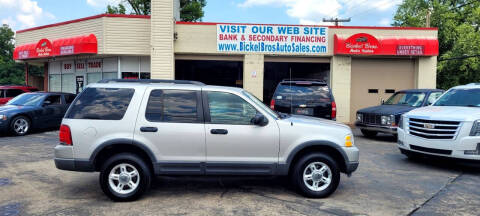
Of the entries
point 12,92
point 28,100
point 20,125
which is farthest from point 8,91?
point 20,125

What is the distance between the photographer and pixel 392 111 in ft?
34.0

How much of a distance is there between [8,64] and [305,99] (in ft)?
198

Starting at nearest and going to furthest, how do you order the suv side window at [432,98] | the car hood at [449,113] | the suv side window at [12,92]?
the car hood at [449,113] → the suv side window at [432,98] → the suv side window at [12,92]

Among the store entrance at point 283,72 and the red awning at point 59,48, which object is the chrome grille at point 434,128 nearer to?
the store entrance at point 283,72

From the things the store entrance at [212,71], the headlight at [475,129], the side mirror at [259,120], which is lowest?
the headlight at [475,129]

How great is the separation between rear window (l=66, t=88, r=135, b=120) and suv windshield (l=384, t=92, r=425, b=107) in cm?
917

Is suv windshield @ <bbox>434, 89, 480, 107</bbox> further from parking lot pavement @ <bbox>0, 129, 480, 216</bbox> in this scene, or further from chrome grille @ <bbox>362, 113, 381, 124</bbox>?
chrome grille @ <bbox>362, 113, 381, 124</bbox>

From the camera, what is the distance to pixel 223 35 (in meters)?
15.8

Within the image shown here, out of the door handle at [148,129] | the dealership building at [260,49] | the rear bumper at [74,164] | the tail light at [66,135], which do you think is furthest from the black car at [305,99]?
the dealership building at [260,49]

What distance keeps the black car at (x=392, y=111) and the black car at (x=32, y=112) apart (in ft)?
34.2

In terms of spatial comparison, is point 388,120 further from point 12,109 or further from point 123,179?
point 12,109

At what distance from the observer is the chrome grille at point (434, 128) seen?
6699 mm

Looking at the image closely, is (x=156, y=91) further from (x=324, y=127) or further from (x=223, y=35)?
(x=223, y=35)

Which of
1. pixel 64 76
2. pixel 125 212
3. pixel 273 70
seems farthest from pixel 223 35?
pixel 125 212
